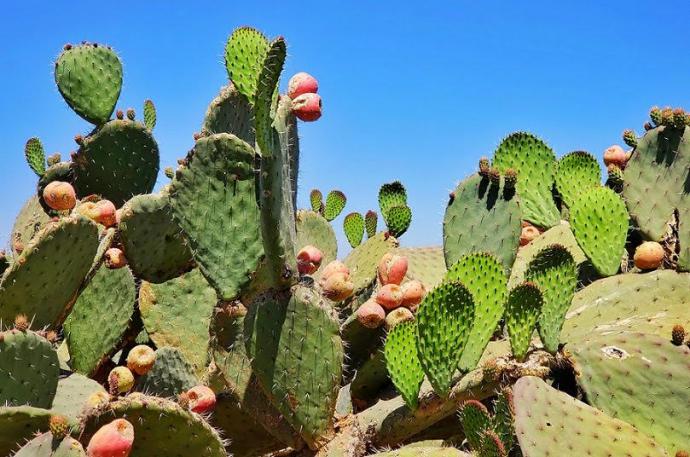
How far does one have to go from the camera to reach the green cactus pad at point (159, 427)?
2.20m

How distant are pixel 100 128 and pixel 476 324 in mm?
2443

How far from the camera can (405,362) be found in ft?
8.65

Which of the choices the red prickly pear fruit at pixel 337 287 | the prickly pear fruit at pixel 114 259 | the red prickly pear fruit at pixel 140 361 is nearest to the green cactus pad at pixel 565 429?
the red prickly pear fruit at pixel 337 287

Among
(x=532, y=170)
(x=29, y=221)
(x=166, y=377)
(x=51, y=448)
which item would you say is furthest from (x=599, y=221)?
(x=29, y=221)

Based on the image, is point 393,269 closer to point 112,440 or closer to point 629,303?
point 629,303

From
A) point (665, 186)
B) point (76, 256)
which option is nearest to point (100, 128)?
point (76, 256)

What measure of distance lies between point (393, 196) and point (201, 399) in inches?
67.8

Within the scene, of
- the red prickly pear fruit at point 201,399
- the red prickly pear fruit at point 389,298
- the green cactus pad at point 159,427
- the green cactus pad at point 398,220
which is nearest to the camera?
the green cactus pad at point 159,427

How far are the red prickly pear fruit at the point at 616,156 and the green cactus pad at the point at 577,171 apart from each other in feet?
1.53

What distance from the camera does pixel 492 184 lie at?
327 cm

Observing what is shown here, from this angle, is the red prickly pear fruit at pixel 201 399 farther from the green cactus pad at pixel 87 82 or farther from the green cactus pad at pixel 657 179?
the green cactus pad at pixel 87 82

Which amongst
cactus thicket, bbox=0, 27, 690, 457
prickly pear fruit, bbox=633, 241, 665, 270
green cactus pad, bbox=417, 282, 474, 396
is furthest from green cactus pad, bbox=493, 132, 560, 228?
green cactus pad, bbox=417, 282, 474, 396

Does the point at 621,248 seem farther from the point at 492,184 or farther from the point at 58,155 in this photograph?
the point at 58,155

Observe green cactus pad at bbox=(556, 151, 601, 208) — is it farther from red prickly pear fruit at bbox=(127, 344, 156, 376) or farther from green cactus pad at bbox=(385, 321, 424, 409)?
red prickly pear fruit at bbox=(127, 344, 156, 376)
